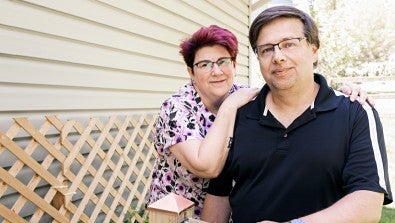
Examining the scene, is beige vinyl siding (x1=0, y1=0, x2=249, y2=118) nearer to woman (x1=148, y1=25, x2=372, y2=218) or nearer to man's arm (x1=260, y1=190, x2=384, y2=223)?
woman (x1=148, y1=25, x2=372, y2=218)

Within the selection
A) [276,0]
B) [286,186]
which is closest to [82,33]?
[286,186]

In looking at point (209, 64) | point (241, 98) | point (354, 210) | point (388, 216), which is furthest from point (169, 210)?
point (388, 216)

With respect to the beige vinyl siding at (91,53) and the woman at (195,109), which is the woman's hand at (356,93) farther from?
the beige vinyl siding at (91,53)

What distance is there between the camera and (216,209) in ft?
6.13

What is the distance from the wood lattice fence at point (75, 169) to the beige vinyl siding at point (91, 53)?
19 cm

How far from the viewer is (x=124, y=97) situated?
15.0 feet

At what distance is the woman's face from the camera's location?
214cm

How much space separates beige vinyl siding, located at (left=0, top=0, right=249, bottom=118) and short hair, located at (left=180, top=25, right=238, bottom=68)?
5.11 feet

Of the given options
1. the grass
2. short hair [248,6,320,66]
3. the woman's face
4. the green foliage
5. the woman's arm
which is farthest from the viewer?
the green foliage

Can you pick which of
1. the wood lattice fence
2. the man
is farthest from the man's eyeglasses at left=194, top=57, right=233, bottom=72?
the wood lattice fence

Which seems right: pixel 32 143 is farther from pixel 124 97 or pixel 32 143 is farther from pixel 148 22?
pixel 148 22

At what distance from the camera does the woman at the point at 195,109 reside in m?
1.96

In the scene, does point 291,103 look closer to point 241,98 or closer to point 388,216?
point 241,98

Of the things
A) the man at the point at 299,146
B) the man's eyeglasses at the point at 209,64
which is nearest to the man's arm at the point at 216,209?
the man at the point at 299,146
